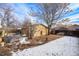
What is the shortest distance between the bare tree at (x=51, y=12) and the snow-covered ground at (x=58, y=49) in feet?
0.43

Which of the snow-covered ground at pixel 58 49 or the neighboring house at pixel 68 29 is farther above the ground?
the neighboring house at pixel 68 29

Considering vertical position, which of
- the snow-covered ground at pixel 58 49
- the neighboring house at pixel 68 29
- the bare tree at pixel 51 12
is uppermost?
the bare tree at pixel 51 12

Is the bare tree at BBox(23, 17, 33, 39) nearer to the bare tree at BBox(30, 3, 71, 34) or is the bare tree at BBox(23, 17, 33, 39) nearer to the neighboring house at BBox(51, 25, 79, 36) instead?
the bare tree at BBox(30, 3, 71, 34)

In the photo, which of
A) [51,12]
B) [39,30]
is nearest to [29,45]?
[39,30]

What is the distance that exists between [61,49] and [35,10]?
15.4 inches

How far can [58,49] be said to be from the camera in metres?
1.50

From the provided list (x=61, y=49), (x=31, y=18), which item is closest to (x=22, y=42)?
(x=31, y=18)

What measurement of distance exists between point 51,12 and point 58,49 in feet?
1.03

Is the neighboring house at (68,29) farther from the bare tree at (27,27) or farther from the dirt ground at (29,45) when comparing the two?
the bare tree at (27,27)

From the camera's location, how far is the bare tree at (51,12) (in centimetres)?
153

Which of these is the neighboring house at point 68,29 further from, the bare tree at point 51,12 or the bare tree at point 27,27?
the bare tree at point 27,27

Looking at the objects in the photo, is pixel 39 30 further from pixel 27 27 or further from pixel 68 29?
pixel 68 29

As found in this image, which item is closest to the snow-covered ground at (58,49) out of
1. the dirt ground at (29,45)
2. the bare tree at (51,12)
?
the dirt ground at (29,45)

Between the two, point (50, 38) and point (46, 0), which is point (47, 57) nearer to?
point (50, 38)
